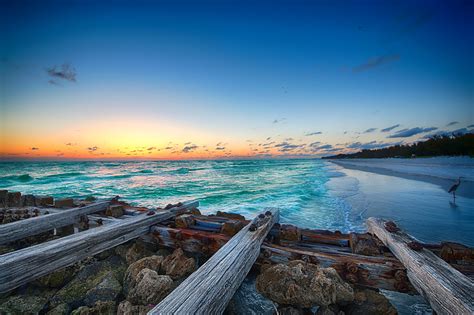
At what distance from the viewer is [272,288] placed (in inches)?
95.7

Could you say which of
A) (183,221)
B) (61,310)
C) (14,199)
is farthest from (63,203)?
(183,221)

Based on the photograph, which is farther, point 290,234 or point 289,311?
point 290,234

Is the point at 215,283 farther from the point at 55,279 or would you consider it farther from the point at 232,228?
the point at 55,279

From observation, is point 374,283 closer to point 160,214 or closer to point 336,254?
point 336,254

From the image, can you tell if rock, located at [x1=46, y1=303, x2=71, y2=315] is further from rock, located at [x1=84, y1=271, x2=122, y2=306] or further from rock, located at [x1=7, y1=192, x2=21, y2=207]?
rock, located at [x1=7, y1=192, x2=21, y2=207]

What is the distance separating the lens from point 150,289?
8.89ft

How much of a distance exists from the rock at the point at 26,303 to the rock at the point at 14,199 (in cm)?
443

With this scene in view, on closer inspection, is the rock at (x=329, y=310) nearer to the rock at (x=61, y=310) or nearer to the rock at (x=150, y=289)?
the rock at (x=150, y=289)

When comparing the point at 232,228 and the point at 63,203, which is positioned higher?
the point at 63,203

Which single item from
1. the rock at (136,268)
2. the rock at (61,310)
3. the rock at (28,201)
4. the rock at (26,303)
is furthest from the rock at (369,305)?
the rock at (28,201)

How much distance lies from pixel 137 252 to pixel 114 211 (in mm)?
1353

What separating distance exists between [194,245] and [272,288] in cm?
161

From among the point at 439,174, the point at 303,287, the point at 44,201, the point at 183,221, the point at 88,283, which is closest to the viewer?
the point at 303,287

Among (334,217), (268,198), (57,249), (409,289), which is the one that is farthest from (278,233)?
(268,198)
